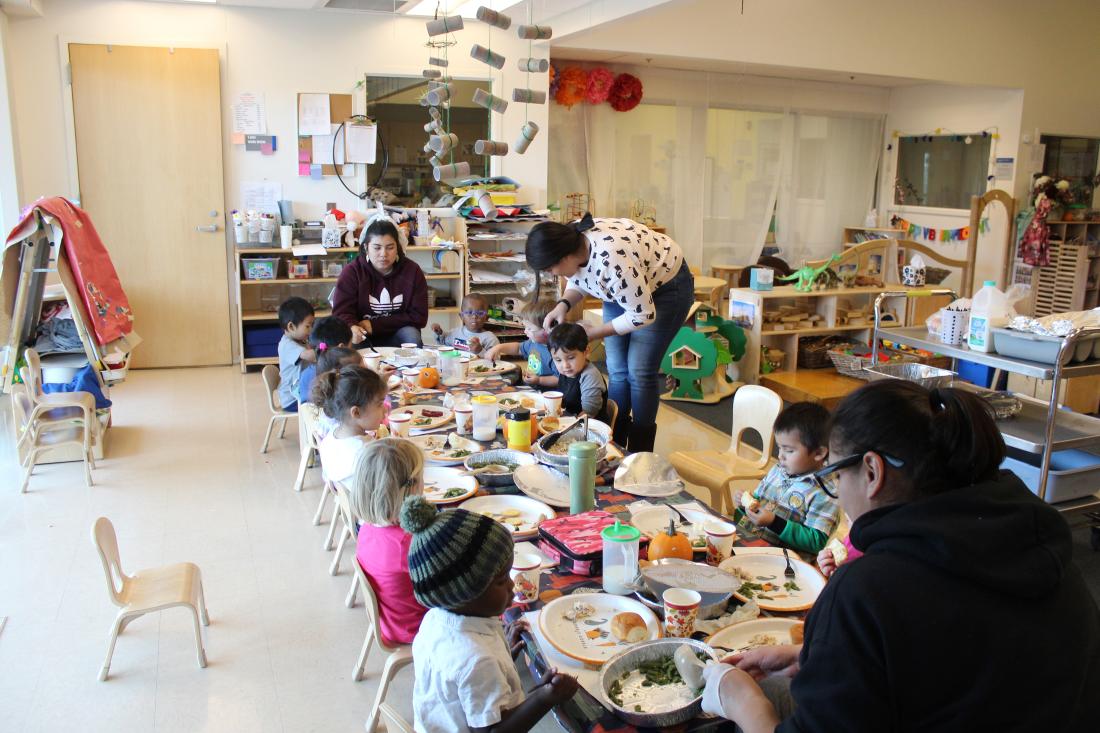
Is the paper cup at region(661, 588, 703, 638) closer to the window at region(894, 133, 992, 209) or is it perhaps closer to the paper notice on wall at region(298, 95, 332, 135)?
the paper notice on wall at region(298, 95, 332, 135)

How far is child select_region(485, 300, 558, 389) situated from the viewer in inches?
169

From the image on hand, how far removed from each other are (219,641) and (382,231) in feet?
8.77

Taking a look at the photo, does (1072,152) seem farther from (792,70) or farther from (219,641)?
(219,641)

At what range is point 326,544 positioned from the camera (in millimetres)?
3754

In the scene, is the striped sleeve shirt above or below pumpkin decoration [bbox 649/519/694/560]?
above

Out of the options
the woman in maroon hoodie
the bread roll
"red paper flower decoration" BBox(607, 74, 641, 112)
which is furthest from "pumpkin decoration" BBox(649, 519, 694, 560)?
"red paper flower decoration" BBox(607, 74, 641, 112)

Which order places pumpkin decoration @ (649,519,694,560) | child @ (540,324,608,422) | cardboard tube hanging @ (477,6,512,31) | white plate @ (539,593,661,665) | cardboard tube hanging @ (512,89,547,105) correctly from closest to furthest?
white plate @ (539,593,661,665) → pumpkin decoration @ (649,519,694,560) → cardboard tube hanging @ (477,6,512,31) → child @ (540,324,608,422) → cardboard tube hanging @ (512,89,547,105)

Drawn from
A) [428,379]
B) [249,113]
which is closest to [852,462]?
[428,379]

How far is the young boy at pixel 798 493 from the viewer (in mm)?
2529

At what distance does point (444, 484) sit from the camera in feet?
8.92

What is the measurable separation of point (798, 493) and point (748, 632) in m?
0.93

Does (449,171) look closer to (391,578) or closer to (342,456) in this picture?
(342,456)

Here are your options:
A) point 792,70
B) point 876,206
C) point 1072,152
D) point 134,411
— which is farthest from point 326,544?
point 1072,152

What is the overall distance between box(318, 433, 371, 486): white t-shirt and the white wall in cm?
450
